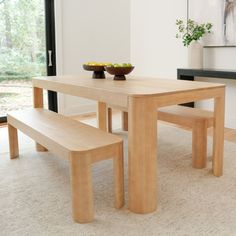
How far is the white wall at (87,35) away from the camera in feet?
13.8

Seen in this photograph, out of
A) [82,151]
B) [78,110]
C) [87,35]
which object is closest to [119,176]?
[82,151]

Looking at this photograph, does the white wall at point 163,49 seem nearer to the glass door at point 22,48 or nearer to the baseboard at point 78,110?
the baseboard at point 78,110

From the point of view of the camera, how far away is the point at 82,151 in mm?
1608

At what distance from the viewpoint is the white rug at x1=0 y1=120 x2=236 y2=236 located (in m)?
1.60

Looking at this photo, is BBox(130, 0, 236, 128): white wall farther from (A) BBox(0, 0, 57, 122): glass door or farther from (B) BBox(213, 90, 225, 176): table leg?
(B) BBox(213, 90, 225, 176): table leg

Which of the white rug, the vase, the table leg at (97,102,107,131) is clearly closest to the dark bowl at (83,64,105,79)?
the table leg at (97,102,107,131)

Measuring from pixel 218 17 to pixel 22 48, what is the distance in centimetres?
233

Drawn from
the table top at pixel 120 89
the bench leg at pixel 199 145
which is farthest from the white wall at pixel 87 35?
the bench leg at pixel 199 145

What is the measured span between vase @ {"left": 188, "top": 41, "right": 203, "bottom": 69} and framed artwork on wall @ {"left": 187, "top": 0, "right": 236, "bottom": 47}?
0.12 meters

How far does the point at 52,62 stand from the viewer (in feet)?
13.9

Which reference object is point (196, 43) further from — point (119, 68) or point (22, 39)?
point (22, 39)

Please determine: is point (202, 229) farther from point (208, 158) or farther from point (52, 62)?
point (52, 62)

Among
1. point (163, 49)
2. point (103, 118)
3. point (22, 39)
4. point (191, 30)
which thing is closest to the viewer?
point (103, 118)

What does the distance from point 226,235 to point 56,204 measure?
0.92m
